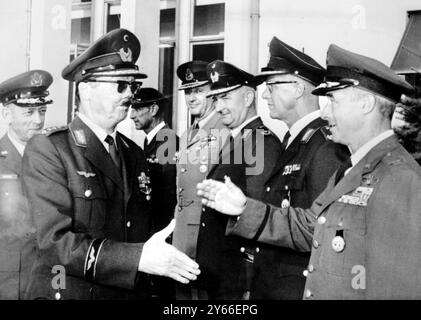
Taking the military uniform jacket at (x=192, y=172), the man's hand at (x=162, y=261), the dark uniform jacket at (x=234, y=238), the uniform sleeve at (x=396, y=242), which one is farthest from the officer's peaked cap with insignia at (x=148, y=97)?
the uniform sleeve at (x=396, y=242)

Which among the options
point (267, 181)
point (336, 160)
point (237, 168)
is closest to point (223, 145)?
point (237, 168)

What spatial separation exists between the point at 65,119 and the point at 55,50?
0.35 meters

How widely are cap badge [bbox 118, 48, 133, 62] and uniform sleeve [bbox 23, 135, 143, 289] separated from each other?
531 mm

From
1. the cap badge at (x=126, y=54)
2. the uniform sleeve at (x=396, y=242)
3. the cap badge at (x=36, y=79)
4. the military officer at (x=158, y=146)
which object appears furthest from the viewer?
the military officer at (x=158, y=146)

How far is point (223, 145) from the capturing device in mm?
2471

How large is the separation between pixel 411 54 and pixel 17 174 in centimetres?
185

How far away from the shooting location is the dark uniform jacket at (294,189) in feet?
6.32

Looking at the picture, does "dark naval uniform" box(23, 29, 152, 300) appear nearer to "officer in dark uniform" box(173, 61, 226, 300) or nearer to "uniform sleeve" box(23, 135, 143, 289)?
"uniform sleeve" box(23, 135, 143, 289)

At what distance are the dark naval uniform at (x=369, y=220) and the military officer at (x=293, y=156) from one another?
5.2 inches

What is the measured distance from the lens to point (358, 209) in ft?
5.09

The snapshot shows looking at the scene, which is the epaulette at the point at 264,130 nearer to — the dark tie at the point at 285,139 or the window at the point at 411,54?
the dark tie at the point at 285,139
